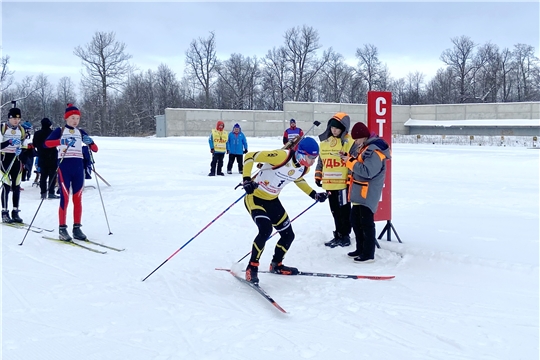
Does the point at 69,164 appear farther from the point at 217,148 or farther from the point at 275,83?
the point at 275,83

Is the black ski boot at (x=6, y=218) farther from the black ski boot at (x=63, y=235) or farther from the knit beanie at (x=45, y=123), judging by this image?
the knit beanie at (x=45, y=123)

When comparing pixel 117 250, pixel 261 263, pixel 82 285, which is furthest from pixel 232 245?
pixel 82 285

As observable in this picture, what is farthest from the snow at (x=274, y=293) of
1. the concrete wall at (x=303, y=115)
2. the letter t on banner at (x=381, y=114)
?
the concrete wall at (x=303, y=115)

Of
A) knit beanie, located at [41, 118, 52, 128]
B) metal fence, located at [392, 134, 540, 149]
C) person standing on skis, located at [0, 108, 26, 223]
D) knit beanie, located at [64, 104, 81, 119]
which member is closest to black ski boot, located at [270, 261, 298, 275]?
knit beanie, located at [64, 104, 81, 119]

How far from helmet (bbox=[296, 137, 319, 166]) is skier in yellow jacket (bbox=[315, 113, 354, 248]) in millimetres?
1522

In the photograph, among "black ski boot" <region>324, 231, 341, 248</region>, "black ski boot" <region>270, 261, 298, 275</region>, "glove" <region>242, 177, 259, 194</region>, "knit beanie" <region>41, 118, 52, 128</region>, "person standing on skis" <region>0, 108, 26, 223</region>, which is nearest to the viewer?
"glove" <region>242, 177, 259, 194</region>

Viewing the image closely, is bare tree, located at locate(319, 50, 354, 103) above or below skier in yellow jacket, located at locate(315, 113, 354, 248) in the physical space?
above

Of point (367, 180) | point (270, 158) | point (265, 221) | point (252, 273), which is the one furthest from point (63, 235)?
point (367, 180)

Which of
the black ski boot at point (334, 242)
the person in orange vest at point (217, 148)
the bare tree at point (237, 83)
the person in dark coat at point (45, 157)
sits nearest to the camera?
the black ski boot at point (334, 242)

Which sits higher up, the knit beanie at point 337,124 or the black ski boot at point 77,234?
the knit beanie at point 337,124

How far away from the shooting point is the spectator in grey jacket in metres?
5.70

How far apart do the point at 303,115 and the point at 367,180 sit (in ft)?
122

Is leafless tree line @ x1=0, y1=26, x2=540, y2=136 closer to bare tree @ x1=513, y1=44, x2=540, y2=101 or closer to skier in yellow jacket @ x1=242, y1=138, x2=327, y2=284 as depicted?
bare tree @ x1=513, y1=44, x2=540, y2=101

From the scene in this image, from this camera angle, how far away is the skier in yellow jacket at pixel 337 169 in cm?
647
